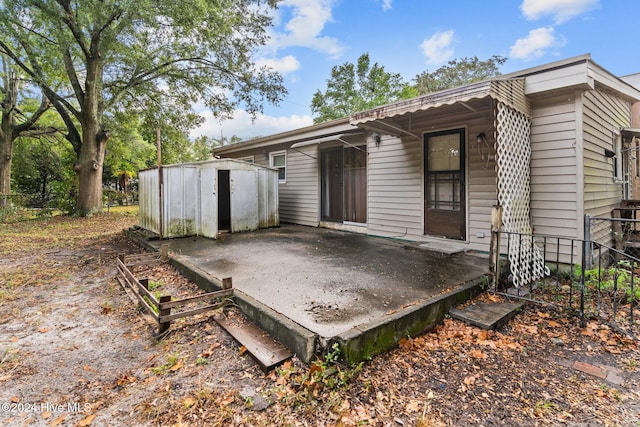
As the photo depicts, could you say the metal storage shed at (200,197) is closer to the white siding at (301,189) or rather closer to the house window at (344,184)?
the white siding at (301,189)

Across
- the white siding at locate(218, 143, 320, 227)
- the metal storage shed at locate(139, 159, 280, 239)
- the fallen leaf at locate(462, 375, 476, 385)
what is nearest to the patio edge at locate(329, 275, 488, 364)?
the fallen leaf at locate(462, 375, 476, 385)

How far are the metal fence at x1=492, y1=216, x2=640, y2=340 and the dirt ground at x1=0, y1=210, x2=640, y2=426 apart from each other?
25 cm

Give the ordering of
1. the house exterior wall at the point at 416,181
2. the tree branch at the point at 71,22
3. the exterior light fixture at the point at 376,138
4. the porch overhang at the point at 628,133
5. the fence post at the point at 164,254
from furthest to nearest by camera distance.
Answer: the tree branch at the point at 71,22
the exterior light fixture at the point at 376,138
the porch overhang at the point at 628,133
the fence post at the point at 164,254
the house exterior wall at the point at 416,181

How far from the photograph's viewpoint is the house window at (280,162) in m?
9.55

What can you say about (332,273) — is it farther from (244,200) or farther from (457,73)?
(457,73)

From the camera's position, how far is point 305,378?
2.09 metres

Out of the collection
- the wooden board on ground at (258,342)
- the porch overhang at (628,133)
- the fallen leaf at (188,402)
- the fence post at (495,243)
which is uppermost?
the porch overhang at (628,133)

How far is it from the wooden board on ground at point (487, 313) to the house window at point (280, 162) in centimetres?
719

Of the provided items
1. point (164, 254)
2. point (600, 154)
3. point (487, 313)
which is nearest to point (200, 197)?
point (164, 254)

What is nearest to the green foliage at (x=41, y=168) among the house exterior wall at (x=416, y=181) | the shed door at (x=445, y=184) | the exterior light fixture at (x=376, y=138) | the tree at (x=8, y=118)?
the tree at (x=8, y=118)

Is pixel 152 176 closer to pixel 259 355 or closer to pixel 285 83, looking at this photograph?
pixel 259 355

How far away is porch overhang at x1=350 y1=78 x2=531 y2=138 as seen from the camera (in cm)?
366

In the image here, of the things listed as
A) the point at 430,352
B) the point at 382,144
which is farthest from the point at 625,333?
the point at 382,144

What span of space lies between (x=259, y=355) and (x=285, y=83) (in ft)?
A: 40.1
